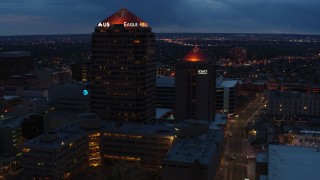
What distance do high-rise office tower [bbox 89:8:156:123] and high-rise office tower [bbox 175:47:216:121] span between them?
29.3ft

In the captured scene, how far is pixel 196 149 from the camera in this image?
66.6 m

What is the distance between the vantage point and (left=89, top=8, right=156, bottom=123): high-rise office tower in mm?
91812

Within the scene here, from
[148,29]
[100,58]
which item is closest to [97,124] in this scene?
[100,58]

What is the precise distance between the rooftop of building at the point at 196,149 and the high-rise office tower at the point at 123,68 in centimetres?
2255

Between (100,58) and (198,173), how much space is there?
44.2 metres

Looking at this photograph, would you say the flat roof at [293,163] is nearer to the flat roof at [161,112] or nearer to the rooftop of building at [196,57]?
the rooftop of building at [196,57]

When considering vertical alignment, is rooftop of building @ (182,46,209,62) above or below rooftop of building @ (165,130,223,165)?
above

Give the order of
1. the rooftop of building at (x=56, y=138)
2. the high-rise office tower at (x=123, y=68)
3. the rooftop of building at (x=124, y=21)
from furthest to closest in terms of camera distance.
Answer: the rooftop of building at (x=124, y=21)
the high-rise office tower at (x=123, y=68)
the rooftop of building at (x=56, y=138)

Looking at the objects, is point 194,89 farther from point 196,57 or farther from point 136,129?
point 136,129

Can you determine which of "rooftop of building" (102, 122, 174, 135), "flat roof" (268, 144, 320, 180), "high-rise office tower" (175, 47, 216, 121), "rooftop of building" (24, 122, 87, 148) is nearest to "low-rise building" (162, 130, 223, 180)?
"flat roof" (268, 144, 320, 180)

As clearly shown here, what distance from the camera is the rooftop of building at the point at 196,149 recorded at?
61.7m

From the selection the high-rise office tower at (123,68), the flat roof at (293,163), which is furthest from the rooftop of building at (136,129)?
the flat roof at (293,163)

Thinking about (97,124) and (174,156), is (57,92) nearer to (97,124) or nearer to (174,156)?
(97,124)

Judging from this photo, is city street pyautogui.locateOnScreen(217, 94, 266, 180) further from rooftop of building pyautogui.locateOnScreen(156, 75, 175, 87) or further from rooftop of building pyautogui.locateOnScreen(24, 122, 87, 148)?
rooftop of building pyautogui.locateOnScreen(24, 122, 87, 148)
